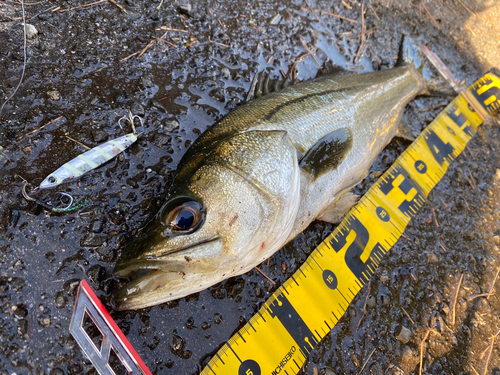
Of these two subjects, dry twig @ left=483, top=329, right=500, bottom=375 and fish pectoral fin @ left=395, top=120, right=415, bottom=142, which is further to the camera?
fish pectoral fin @ left=395, top=120, right=415, bottom=142

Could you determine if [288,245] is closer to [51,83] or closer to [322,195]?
[322,195]

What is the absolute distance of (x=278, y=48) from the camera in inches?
131

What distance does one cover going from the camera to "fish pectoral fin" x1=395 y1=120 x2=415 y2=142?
11.0ft

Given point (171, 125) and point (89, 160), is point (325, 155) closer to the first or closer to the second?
point (171, 125)

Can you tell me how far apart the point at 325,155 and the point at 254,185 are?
77 cm

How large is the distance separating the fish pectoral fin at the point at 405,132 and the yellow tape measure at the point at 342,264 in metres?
0.13

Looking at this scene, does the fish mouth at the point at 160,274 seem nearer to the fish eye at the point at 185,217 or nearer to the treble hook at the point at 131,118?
the fish eye at the point at 185,217

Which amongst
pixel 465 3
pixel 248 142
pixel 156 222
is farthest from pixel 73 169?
pixel 465 3

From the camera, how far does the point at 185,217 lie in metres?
1.73

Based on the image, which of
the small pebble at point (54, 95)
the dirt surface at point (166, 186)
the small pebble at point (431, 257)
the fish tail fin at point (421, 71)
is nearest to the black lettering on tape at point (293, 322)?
the dirt surface at point (166, 186)

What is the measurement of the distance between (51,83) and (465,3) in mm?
6222

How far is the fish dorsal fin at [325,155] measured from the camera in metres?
2.34

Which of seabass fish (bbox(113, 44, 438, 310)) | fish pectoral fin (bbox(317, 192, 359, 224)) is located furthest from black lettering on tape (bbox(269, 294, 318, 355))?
fish pectoral fin (bbox(317, 192, 359, 224))

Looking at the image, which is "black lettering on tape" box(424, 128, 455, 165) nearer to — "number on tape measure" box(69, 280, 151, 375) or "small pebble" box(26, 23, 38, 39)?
"number on tape measure" box(69, 280, 151, 375)
